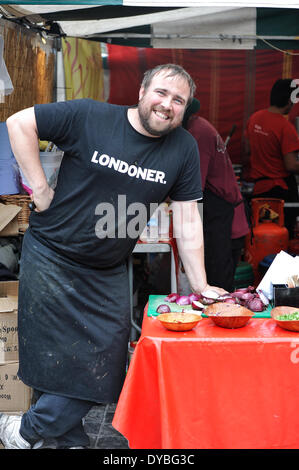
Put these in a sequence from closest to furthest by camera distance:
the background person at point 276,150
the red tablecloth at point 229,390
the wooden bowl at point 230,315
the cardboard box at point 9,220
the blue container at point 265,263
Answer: the red tablecloth at point 229,390 → the wooden bowl at point 230,315 → the cardboard box at point 9,220 → the blue container at point 265,263 → the background person at point 276,150

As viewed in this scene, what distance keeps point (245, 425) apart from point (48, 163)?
1.85 metres

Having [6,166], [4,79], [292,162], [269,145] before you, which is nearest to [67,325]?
[6,166]

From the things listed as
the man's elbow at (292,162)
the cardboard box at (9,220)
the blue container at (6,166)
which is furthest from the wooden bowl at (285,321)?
the man's elbow at (292,162)

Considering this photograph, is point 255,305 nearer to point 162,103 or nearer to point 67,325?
point 67,325

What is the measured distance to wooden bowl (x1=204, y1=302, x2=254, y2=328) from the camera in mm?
2354

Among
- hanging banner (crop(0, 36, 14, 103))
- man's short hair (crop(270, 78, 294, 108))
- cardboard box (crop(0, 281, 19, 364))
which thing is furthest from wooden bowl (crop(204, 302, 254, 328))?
man's short hair (crop(270, 78, 294, 108))

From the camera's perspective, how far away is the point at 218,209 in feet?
13.8

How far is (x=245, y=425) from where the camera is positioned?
222cm

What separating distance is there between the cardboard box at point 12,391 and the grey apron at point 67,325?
0.50 m

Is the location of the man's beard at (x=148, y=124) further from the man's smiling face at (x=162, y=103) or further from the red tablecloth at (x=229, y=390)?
the red tablecloth at (x=229, y=390)

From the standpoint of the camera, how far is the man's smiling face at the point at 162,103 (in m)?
2.41

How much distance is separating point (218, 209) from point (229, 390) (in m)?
2.15

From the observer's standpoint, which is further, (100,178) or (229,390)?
(100,178)

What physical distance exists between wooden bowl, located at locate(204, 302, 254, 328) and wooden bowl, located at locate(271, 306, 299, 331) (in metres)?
0.11
